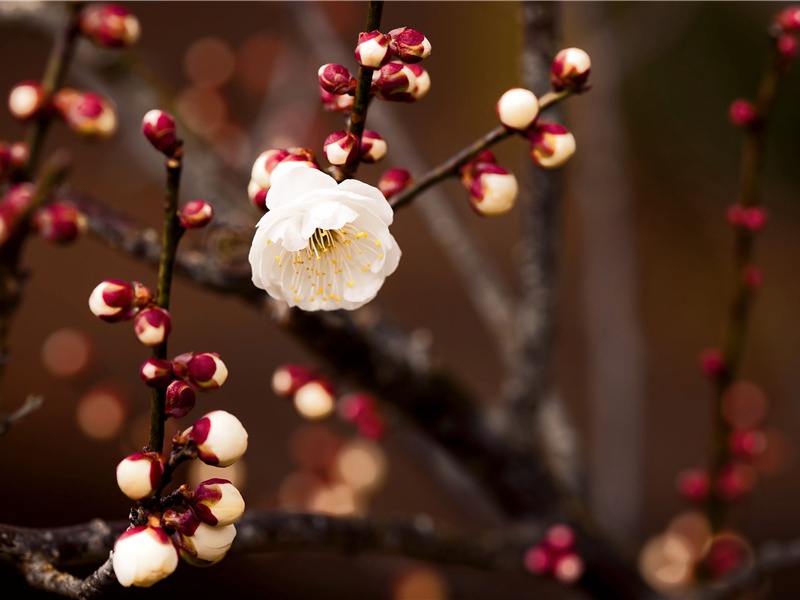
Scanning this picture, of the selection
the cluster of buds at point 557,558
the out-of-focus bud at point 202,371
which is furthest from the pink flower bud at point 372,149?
the cluster of buds at point 557,558

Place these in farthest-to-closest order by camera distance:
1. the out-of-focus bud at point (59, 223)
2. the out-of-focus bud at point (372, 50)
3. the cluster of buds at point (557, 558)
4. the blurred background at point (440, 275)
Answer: the blurred background at point (440, 275) < the cluster of buds at point (557, 558) < the out-of-focus bud at point (59, 223) < the out-of-focus bud at point (372, 50)

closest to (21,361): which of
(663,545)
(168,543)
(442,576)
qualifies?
(442,576)

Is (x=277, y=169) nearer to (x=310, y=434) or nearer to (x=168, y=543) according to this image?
(x=168, y=543)

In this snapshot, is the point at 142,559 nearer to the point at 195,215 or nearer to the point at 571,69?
the point at 195,215

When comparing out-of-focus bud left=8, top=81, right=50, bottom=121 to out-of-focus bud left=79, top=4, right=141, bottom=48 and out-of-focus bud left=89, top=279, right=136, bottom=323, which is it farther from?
out-of-focus bud left=89, top=279, right=136, bottom=323

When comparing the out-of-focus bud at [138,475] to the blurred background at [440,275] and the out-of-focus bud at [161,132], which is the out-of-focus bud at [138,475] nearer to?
the out-of-focus bud at [161,132]

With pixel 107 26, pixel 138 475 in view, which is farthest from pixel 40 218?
pixel 138 475

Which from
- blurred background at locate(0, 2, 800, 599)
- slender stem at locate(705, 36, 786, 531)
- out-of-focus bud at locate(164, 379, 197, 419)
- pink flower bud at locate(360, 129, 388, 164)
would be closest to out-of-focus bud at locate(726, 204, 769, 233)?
slender stem at locate(705, 36, 786, 531)
